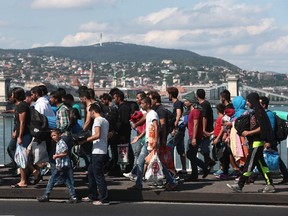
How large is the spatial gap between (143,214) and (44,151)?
7.54ft

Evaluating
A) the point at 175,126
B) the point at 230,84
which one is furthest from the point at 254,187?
the point at 230,84

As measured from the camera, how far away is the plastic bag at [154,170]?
437 inches

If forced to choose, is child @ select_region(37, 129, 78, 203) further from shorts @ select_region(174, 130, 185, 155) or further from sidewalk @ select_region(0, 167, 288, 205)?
shorts @ select_region(174, 130, 185, 155)

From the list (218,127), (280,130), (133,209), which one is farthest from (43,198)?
(280,130)

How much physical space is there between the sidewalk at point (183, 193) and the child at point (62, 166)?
44cm

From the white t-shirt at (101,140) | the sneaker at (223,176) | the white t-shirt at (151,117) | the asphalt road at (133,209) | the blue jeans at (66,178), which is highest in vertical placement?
the white t-shirt at (151,117)

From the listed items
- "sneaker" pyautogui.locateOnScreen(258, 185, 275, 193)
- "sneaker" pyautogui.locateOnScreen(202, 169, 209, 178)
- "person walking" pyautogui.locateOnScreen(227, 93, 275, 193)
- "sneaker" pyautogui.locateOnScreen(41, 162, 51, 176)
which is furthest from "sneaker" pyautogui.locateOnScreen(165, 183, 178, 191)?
"sneaker" pyautogui.locateOnScreen(41, 162, 51, 176)

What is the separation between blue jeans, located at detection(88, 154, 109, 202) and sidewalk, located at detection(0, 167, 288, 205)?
19.6 inches

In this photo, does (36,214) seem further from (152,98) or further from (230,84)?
(230,84)

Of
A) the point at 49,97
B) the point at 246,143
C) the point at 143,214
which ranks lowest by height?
the point at 143,214

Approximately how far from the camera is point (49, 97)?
41.3 feet

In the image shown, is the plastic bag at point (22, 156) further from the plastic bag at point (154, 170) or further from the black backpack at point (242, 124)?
the black backpack at point (242, 124)

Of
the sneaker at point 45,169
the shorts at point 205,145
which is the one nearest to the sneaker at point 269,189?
the shorts at point 205,145

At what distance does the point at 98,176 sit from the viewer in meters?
10.8
